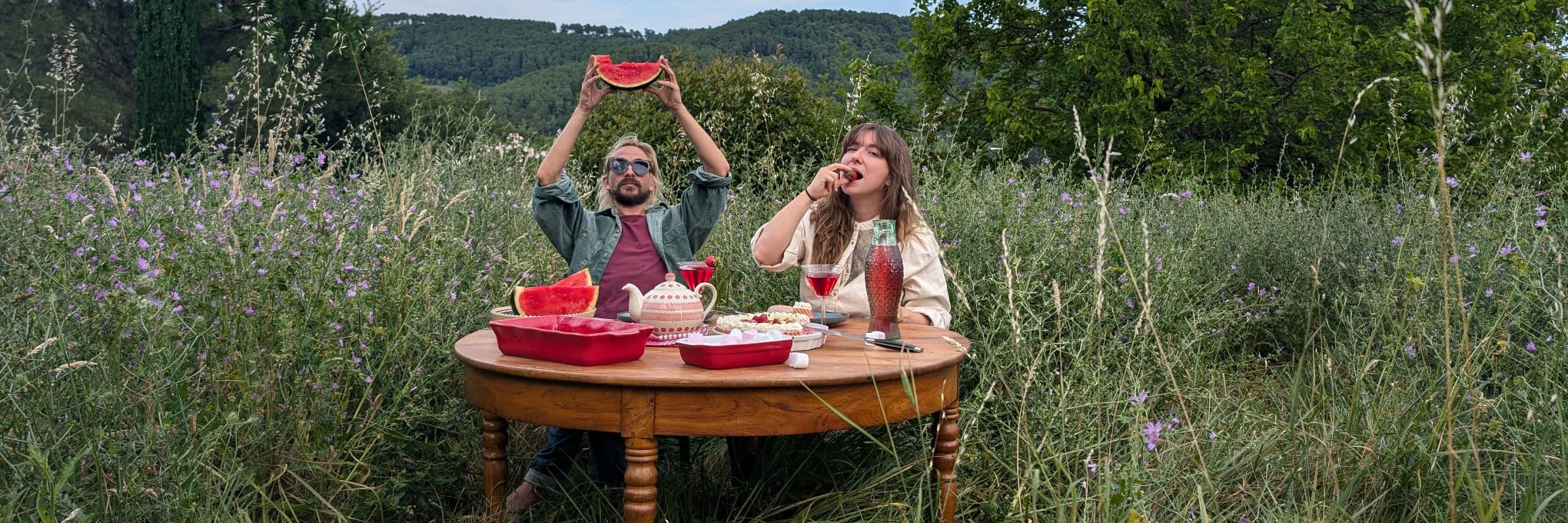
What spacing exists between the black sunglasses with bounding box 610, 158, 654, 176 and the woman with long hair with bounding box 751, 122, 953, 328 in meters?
0.43

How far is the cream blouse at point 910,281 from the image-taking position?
3271mm

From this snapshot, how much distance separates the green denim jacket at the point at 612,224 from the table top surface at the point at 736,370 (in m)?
0.81

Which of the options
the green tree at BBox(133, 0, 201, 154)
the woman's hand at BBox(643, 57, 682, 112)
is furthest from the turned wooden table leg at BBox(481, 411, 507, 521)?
the green tree at BBox(133, 0, 201, 154)

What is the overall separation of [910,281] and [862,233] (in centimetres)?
24

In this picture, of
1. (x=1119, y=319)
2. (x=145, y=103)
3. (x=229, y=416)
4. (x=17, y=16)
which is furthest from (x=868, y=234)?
(x=17, y=16)

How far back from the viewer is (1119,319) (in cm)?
383

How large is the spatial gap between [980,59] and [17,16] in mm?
19423

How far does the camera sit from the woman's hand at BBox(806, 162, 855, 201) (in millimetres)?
2998

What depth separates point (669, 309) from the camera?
102 inches

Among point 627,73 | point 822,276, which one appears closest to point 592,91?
point 627,73

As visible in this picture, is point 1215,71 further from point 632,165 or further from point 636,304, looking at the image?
point 636,304

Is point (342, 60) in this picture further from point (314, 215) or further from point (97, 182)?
point (314, 215)

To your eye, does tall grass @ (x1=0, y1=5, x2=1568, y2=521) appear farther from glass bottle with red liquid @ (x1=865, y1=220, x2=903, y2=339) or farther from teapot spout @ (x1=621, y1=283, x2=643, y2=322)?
teapot spout @ (x1=621, y1=283, x2=643, y2=322)

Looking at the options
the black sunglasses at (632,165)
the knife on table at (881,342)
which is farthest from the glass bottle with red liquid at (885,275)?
the black sunglasses at (632,165)
